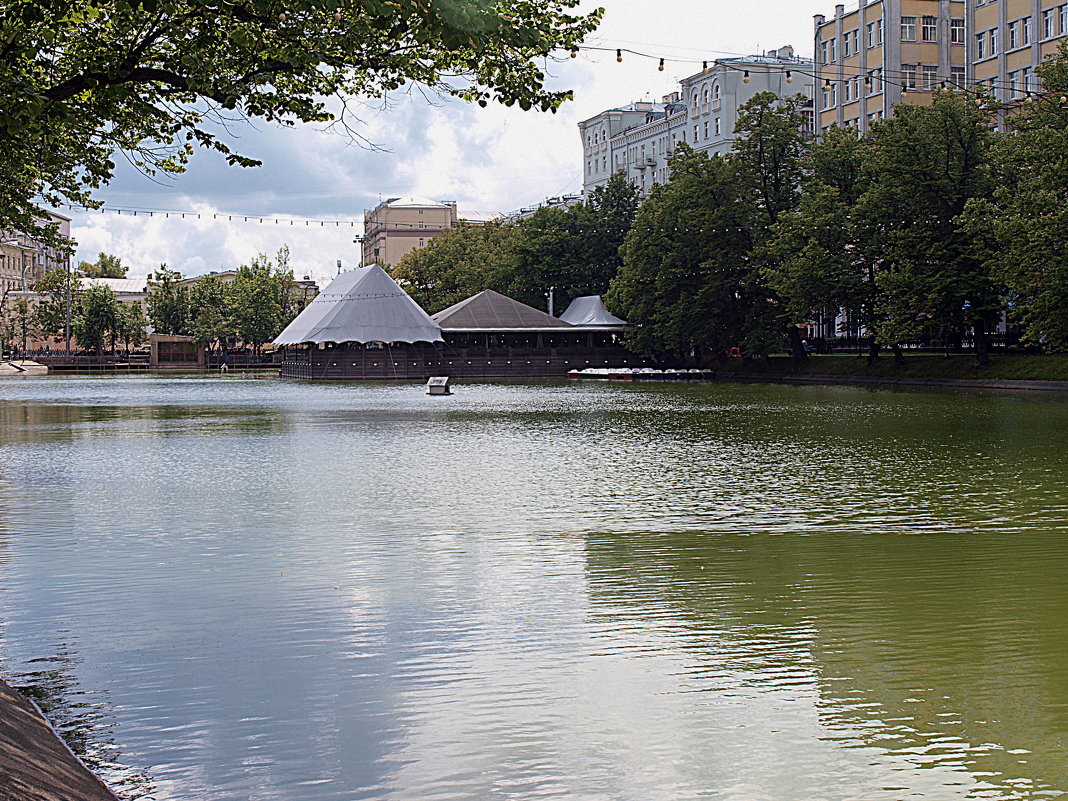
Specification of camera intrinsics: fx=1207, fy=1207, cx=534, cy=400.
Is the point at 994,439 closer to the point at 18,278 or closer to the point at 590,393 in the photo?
the point at 590,393

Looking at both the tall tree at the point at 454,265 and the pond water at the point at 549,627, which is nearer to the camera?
the pond water at the point at 549,627

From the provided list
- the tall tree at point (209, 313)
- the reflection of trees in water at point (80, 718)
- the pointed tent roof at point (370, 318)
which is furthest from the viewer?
Answer: the tall tree at point (209, 313)

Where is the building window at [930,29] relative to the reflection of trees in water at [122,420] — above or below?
above

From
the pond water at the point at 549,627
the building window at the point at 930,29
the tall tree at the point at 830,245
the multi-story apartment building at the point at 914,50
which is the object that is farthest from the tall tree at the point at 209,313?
the pond water at the point at 549,627

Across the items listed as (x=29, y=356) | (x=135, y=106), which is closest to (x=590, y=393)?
(x=135, y=106)

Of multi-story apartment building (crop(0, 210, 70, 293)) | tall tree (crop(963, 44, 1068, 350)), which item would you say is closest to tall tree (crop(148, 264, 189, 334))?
multi-story apartment building (crop(0, 210, 70, 293))

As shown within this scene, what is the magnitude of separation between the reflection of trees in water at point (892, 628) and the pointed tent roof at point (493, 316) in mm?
A: 71279

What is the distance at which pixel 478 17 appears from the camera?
853 centimetres

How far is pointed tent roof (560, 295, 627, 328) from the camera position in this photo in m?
83.1

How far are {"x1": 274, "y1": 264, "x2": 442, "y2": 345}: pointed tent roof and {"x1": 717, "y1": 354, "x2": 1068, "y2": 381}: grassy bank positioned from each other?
21480 millimetres

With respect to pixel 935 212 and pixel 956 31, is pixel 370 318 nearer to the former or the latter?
pixel 935 212

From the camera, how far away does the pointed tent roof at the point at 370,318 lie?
79.0 metres

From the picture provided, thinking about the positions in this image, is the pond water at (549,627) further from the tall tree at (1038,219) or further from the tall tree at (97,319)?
the tall tree at (97,319)

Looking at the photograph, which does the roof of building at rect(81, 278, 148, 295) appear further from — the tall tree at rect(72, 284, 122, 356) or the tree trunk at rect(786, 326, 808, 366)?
the tree trunk at rect(786, 326, 808, 366)
